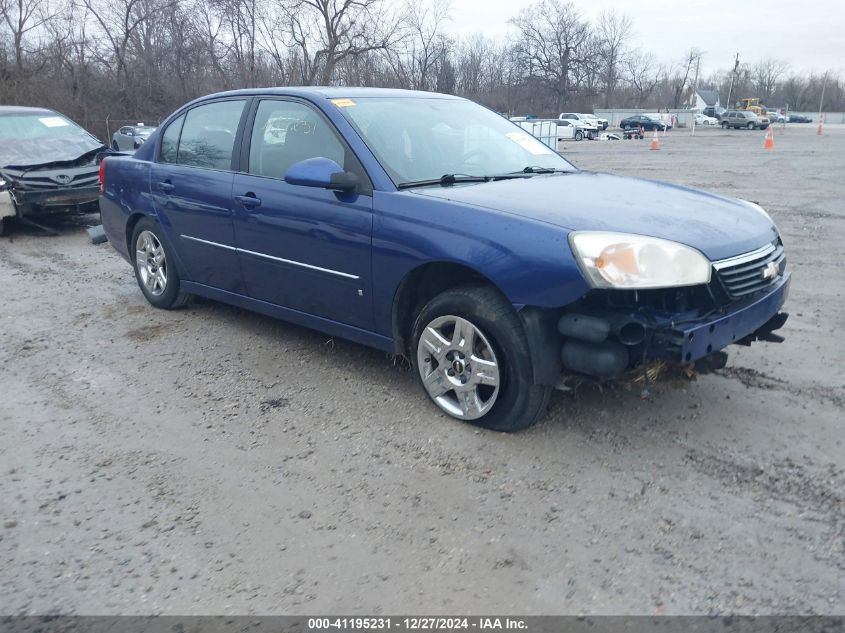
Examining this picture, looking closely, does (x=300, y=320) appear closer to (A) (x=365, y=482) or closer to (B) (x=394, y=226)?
(B) (x=394, y=226)

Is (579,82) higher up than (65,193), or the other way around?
(579,82)

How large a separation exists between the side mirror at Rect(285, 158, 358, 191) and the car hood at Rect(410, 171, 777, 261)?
1.28ft

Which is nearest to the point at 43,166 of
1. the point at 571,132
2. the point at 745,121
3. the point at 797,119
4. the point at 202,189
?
the point at 202,189

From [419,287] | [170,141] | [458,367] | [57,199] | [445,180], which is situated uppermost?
[170,141]

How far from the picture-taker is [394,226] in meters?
3.85

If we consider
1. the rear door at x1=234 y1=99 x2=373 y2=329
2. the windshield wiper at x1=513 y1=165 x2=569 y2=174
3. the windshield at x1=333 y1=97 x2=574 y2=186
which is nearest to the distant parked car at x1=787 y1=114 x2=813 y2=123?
the windshield at x1=333 y1=97 x2=574 y2=186

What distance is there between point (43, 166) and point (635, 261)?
29.7 feet

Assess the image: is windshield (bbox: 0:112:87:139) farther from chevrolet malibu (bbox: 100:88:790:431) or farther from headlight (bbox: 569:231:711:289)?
headlight (bbox: 569:231:711:289)

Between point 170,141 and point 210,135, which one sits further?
point 170,141

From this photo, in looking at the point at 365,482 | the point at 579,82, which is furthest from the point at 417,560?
the point at 579,82

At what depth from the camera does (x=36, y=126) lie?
10.7 m

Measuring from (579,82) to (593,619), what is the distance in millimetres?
87260

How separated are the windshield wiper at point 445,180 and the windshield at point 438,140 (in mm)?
27

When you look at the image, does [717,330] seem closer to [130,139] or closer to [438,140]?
[438,140]
